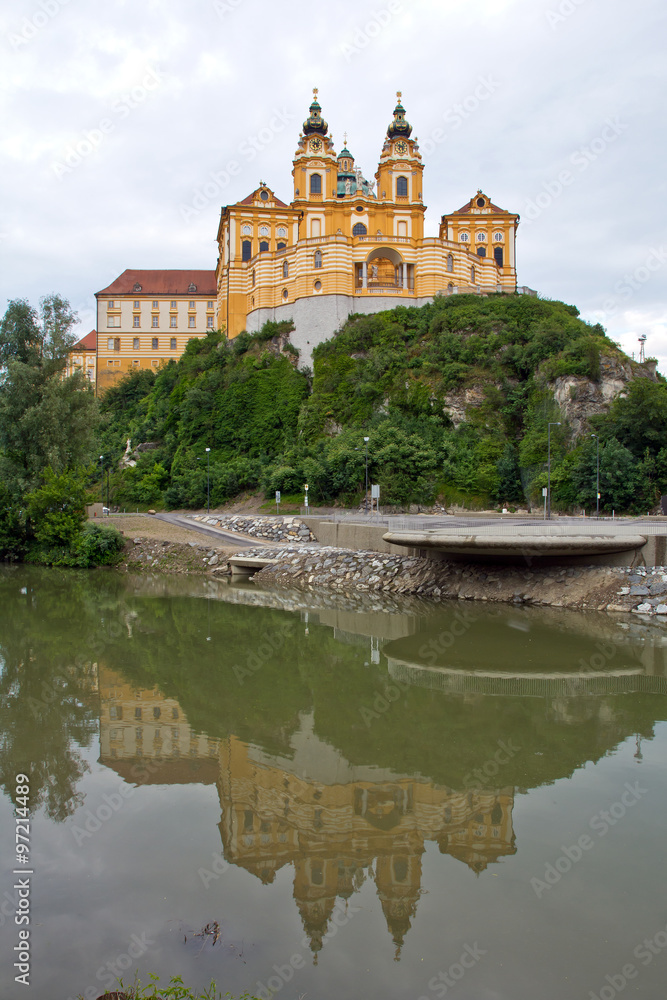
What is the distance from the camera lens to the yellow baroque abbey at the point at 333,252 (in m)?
56.4

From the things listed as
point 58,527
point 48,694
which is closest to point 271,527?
point 58,527

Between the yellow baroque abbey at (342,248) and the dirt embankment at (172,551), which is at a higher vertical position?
the yellow baroque abbey at (342,248)

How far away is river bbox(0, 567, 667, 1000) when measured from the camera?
5465 mm

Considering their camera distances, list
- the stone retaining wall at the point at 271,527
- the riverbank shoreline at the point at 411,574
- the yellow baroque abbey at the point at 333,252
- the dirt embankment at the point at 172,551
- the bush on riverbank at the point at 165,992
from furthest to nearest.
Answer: the yellow baroque abbey at the point at 333,252 → the stone retaining wall at the point at 271,527 → the dirt embankment at the point at 172,551 → the riverbank shoreline at the point at 411,574 → the bush on riverbank at the point at 165,992

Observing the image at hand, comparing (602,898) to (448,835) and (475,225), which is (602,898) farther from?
(475,225)

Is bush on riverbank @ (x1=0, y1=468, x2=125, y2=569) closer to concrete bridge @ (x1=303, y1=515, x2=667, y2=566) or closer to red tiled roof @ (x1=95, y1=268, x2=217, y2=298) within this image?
concrete bridge @ (x1=303, y1=515, x2=667, y2=566)

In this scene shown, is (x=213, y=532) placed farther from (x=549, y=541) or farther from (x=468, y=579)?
(x=549, y=541)

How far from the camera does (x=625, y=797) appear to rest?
27.9 feet
